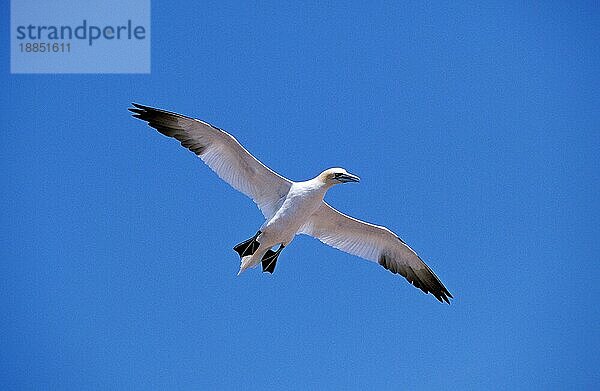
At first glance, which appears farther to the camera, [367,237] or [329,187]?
[367,237]

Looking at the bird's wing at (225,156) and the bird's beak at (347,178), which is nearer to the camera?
the bird's wing at (225,156)

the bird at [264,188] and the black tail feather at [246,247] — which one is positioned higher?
the bird at [264,188]

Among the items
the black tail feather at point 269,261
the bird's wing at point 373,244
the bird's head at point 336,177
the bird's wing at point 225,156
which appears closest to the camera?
the bird's wing at point 225,156

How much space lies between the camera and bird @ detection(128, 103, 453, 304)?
12.4 metres

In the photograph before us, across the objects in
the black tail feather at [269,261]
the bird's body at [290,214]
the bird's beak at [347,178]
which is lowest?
the black tail feather at [269,261]

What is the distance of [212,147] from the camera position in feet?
41.2

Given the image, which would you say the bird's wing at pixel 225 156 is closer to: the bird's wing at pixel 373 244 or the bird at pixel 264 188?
the bird at pixel 264 188

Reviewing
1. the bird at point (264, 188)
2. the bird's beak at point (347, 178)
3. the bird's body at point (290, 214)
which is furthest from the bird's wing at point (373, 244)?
the bird's beak at point (347, 178)

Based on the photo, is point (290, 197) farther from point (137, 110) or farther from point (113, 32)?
point (113, 32)

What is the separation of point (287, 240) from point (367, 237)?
1.37 metres

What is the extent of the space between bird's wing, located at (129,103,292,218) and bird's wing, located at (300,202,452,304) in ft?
2.37

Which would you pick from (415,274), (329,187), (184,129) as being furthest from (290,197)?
(415,274)

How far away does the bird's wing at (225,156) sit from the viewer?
40.5ft

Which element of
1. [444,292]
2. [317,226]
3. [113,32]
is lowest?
[444,292]
